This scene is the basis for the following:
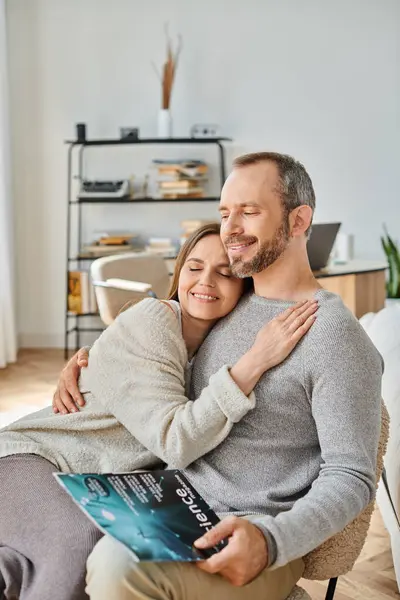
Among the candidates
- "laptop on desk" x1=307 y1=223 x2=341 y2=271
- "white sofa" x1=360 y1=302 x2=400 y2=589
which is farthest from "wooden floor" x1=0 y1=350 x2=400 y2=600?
"laptop on desk" x1=307 y1=223 x2=341 y2=271

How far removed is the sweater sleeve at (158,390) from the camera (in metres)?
1.66

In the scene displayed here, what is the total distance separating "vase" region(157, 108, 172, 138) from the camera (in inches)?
241

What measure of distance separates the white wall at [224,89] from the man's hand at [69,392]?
445 cm

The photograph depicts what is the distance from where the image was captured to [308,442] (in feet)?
A: 5.56

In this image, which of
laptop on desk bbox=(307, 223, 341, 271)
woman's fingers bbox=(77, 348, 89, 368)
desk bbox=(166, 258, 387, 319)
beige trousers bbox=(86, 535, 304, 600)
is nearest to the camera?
beige trousers bbox=(86, 535, 304, 600)

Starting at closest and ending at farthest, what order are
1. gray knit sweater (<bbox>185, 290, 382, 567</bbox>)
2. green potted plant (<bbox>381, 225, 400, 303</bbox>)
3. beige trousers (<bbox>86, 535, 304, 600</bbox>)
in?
beige trousers (<bbox>86, 535, 304, 600</bbox>), gray knit sweater (<bbox>185, 290, 382, 567</bbox>), green potted plant (<bbox>381, 225, 400, 303</bbox>)

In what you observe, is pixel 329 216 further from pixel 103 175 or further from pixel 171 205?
pixel 103 175

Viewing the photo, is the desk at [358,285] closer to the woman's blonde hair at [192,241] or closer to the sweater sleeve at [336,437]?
the woman's blonde hair at [192,241]

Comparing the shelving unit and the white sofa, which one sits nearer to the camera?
the white sofa

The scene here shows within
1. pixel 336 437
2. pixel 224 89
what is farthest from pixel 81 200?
pixel 336 437

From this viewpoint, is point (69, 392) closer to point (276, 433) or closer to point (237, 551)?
point (276, 433)

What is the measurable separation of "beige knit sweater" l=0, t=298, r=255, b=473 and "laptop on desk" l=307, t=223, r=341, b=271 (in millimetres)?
2661

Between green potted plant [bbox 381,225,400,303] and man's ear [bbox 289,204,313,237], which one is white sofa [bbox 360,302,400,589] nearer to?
man's ear [bbox 289,204,313,237]

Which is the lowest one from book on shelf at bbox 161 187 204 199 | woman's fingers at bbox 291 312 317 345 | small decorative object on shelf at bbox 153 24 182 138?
book on shelf at bbox 161 187 204 199
